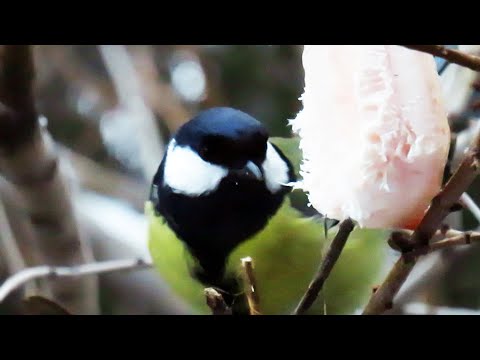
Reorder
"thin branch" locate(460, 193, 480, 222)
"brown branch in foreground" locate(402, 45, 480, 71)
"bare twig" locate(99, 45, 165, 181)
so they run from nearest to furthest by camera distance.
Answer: "brown branch in foreground" locate(402, 45, 480, 71) < "thin branch" locate(460, 193, 480, 222) < "bare twig" locate(99, 45, 165, 181)

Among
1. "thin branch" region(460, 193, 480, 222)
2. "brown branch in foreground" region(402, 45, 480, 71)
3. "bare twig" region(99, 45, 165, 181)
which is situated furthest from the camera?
"bare twig" region(99, 45, 165, 181)

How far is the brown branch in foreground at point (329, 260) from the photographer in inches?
15.2

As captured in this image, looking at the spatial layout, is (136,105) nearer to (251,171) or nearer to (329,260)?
(251,171)

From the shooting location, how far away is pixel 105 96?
77 cm

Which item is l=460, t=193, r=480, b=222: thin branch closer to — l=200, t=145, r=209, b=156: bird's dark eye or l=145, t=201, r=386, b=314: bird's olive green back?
l=145, t=201, r=386, b=314: bird's olive green back

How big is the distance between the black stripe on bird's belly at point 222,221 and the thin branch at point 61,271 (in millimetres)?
71

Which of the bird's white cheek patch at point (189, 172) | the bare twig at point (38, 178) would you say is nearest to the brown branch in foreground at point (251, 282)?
the bird's white cheek patch at point (189, 172)

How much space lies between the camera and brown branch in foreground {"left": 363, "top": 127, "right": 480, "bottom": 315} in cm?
33

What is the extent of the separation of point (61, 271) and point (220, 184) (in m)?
0.20

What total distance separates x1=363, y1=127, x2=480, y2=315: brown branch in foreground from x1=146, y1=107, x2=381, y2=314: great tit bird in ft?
0.37

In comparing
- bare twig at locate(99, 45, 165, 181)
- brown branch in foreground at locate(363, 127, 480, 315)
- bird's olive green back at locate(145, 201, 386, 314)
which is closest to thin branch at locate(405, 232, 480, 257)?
brown branch in foreground at locate(363, 127, 480, 315)

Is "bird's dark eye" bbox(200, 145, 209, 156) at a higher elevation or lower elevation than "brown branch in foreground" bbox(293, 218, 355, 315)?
higher

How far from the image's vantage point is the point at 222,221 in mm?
548

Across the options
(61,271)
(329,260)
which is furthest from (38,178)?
(329,260)
